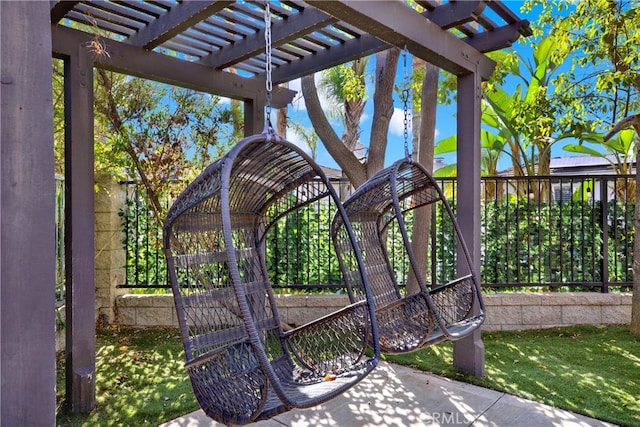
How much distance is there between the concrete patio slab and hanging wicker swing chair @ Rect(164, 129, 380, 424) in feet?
1.95

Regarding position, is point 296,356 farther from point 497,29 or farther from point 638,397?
point 497,29

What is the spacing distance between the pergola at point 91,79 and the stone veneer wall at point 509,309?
170cm

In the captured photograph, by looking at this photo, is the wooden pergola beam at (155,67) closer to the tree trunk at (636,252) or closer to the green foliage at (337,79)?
the tree trunk at (636,252)

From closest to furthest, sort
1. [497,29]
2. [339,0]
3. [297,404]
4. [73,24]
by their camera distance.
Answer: [297,404] → [339,0] → [497,29] → [73,24]

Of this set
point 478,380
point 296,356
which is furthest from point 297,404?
point 478,380

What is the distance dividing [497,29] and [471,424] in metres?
2.94

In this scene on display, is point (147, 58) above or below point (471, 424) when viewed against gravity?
above

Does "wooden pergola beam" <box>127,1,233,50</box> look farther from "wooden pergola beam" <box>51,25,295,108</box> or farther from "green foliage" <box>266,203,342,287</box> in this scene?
"green foliage" <box>266,203,342,287</box>

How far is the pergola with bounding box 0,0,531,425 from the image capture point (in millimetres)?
1271

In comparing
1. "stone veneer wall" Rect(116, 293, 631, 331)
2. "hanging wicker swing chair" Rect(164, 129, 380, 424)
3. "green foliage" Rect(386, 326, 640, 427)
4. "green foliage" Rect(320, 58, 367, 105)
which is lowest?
"green foliage" Rect(386, 326, 640, 427)

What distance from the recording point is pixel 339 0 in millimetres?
2488

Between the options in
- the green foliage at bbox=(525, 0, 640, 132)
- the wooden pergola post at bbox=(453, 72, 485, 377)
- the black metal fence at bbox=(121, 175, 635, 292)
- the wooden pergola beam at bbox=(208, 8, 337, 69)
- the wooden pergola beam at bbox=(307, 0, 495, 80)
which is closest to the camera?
the wooden pergola beam at bbox=(307, 0, 495, 80)

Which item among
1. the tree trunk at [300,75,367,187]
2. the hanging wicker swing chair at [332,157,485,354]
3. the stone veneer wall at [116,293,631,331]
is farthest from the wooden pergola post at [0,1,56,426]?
the tree trunk at [300,75,367,187]

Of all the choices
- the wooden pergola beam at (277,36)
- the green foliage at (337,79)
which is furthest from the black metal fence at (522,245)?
the green foliage at (337,79)
